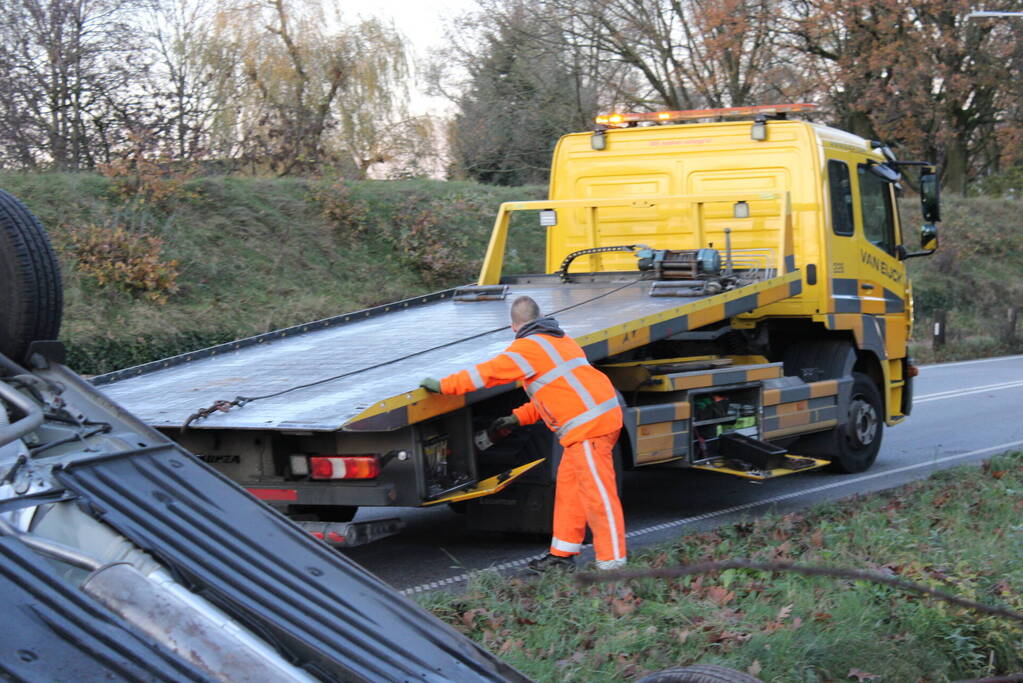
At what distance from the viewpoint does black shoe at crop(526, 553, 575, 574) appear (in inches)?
251

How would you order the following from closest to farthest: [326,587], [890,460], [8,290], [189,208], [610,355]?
1. [326,587]
2. [8,290]
3. [610,355]
4. [890,460]
5. [189,208]

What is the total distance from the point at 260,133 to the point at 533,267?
17.4 ft

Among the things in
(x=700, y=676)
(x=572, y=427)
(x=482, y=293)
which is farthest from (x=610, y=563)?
(x=482, y=293)

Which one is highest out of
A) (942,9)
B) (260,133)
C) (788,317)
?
(942,9)

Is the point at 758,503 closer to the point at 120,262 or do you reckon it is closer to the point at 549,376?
the point at 549,376

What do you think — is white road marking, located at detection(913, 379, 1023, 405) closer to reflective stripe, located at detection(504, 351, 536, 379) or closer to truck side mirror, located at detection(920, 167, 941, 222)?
truck side mirror, located at detection(920, 167, 941, 222)

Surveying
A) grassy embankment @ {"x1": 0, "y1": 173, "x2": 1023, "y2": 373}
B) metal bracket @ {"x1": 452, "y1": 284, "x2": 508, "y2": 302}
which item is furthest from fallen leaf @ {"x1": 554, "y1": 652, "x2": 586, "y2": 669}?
grassy embankment @ {"x1": 0, "y1": 173, "x2": 1023, "y2": 373}

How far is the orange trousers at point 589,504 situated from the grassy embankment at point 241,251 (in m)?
9.63

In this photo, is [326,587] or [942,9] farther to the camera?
[942,9]

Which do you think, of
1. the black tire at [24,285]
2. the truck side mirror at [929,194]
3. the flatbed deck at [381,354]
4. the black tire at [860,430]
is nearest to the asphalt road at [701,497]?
the black tire at [860,430]

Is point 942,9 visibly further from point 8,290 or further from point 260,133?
point 8,290

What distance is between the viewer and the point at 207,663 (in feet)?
9.27

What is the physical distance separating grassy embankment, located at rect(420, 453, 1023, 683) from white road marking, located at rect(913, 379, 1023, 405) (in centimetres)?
950

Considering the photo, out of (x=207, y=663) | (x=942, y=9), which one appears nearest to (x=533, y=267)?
(x=942, y=9)
